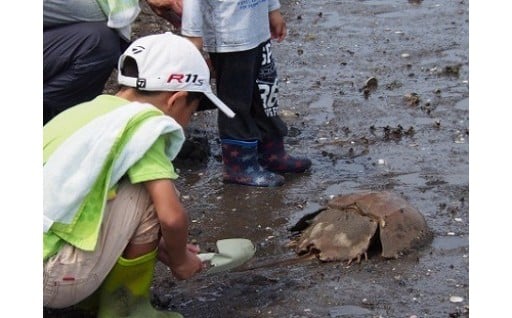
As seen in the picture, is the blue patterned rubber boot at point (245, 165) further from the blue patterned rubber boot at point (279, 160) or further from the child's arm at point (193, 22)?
the child's arm at point (193, 22)

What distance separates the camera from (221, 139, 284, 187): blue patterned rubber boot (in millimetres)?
5016

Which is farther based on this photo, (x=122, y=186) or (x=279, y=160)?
(x=279, y=160)

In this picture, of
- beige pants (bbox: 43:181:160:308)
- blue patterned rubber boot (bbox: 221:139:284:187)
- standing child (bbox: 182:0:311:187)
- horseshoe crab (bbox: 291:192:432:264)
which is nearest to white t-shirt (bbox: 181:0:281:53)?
standing child (bbox: 182:0:311:187)

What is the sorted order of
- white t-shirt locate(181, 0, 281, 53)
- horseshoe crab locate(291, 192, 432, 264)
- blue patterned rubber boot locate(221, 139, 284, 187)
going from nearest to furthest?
1. horseshoe crab locate(291, 192, 432, 264)
2. white t-shirt locate(181, 0, 281, 53)
3. blue patterned rubber boot locate(221, 139, 284, 187)

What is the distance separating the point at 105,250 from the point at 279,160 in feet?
6.50

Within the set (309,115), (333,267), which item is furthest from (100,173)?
(309,115)

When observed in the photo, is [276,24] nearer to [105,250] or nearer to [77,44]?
[77,44]

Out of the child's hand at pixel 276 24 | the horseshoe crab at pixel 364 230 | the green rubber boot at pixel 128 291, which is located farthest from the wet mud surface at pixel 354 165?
the child's hand at pixel 276 24

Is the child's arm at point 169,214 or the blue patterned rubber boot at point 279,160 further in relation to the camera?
the blue patterned rubber boot at point 279,160

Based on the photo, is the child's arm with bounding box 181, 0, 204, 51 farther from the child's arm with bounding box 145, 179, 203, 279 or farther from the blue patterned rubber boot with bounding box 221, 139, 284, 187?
the child's arm with bounding box 145, 179, 203, 279

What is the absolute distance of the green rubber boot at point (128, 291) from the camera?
3.46 meters

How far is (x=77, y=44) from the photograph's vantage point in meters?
4.49

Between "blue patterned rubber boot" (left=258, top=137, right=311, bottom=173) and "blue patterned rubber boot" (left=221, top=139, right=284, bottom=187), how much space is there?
6.2 inches

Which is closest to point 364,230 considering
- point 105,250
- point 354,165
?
point 354,165
